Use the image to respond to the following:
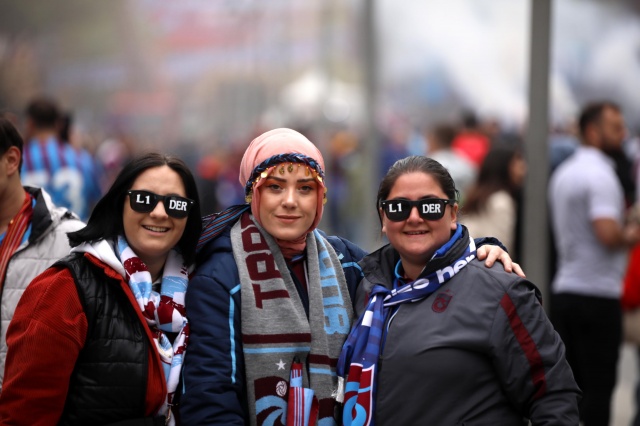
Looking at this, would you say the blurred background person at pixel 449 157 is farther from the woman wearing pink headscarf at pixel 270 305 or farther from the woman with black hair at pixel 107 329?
the woman with black hair at pixel 107 329

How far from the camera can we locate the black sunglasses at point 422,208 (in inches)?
140

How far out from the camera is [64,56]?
107 ft

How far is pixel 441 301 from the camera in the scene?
3.50 m

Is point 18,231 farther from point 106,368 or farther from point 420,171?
point 420,171

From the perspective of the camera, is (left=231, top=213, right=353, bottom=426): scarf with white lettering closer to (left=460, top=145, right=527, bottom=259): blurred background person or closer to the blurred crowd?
the blurred crowd

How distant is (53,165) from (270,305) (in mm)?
4867

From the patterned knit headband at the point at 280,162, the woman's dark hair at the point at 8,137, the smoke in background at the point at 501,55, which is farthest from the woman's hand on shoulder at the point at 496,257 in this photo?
the smoke in background at the point at 501,55

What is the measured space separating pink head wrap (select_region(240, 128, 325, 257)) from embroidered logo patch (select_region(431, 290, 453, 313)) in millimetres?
550

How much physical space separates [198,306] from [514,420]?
1.18 m

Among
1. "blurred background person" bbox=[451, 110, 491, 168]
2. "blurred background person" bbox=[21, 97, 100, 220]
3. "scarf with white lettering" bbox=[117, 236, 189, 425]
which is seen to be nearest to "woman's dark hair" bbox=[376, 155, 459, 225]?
"scarf with white lettering" bbox=[117, 236, 189, 425]

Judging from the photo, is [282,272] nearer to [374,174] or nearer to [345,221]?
[374,174]

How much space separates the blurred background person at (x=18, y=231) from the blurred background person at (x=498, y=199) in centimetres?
345

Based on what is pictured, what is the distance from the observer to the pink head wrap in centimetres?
366

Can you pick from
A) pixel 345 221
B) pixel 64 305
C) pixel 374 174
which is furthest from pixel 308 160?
pixel 345 221
